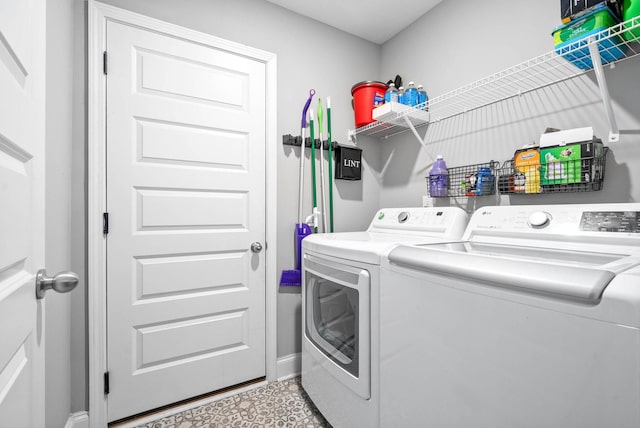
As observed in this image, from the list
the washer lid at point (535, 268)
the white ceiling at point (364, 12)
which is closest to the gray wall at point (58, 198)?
the white ceiling at point (364, 12)

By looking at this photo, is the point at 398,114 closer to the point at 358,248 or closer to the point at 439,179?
the point at 439,179

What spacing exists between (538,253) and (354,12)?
77.5 inches

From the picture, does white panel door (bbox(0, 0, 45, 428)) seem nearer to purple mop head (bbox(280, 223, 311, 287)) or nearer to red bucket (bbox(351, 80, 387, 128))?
purple mop head (bbox(280, 223, 311, 287))

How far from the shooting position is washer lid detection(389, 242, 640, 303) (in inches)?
24.3

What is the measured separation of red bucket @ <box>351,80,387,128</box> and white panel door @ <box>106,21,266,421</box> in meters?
0.73

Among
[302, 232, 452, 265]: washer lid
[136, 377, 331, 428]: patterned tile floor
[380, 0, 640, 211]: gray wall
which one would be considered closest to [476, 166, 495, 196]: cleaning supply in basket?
[380, 0, 640, 211]: gray wall

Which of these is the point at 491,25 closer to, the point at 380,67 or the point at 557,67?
the point at 557,67

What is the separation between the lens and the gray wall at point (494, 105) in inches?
47.8

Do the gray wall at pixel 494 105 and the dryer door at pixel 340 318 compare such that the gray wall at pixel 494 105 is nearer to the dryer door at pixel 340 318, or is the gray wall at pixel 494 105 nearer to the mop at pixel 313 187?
the mop at pixel 313 187

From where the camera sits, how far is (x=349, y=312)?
1362mm

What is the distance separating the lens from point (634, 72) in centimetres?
118

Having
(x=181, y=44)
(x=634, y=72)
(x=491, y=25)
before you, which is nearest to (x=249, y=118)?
(x=181, y=44)

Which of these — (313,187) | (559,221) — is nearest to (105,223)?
(313,187)

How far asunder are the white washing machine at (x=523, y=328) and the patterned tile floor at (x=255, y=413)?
25.5 inches
